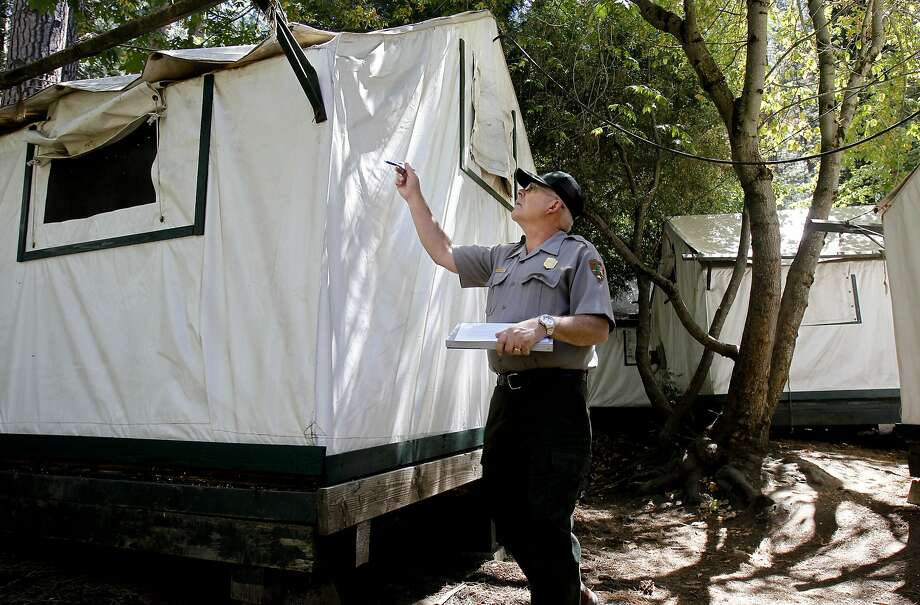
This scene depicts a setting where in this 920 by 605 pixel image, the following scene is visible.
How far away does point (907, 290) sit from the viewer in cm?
483

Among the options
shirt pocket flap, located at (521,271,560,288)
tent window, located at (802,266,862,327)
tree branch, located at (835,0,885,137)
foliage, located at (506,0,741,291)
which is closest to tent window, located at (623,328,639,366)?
foliage, located at (506,0,741,291)

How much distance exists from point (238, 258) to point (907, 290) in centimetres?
460

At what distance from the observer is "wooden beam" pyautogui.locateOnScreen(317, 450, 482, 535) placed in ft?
8.50

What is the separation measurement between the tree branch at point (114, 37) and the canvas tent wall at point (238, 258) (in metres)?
0.20

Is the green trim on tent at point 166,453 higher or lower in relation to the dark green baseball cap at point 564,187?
lower

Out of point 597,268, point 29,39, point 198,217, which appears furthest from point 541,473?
point 29,39

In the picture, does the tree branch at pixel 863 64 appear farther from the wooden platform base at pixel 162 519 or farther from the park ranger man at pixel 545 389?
the wooden platform base at pixel 162 519

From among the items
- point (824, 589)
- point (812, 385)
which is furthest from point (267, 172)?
point (812, 385)

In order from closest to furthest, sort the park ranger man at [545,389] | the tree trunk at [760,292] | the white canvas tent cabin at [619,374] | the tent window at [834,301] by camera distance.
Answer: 1. the park ranger man at [545,389]
2. the tree trunk at [760,292]
3. the tent window at [834,301]
4. the white canvas tent cabin at [619,374]

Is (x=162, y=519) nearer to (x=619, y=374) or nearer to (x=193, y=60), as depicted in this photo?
(x=193, y=60)

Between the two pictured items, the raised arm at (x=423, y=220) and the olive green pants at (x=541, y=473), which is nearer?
the olive green pants at (x=541, y=473)

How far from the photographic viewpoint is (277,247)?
9.56 feet

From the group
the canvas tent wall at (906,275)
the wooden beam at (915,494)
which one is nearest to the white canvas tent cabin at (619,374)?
the canvas tent wall at (906,275)

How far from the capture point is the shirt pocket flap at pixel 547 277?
8.65 feet
